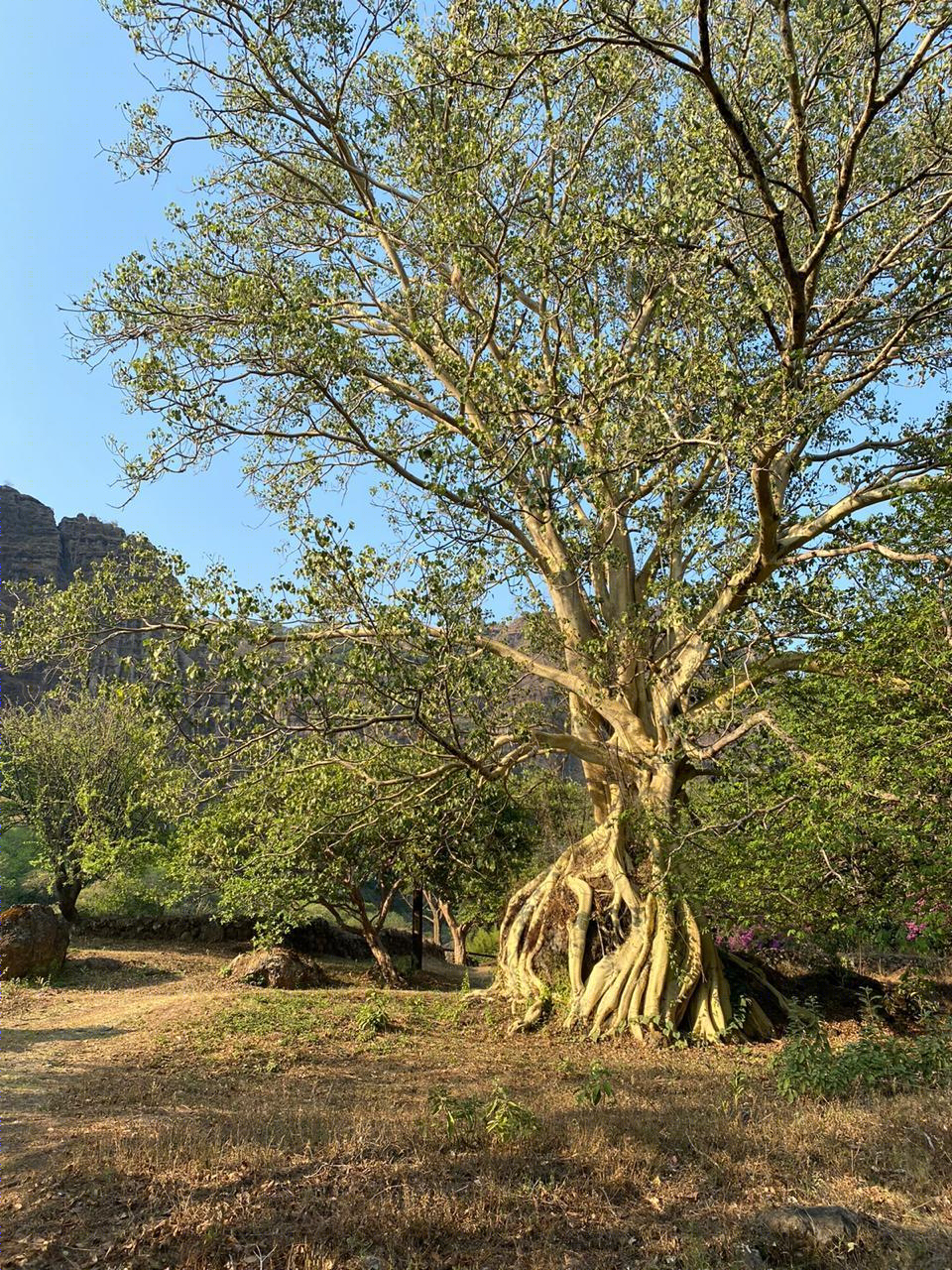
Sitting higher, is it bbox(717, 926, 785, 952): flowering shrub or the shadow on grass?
bbox(717, 926, 785, 952): flowering shrub

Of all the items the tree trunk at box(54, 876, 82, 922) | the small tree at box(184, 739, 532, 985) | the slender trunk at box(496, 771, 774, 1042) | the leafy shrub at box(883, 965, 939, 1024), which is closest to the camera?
the small tree at box(184, 739, 532, 985)

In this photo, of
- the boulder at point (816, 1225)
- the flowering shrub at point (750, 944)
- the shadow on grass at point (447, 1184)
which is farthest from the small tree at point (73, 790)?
the boulder at point (816, 1225)

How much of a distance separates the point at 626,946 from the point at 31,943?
11.7 meters

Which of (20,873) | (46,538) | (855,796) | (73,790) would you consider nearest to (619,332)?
(855,796)

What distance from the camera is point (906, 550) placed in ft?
31.0

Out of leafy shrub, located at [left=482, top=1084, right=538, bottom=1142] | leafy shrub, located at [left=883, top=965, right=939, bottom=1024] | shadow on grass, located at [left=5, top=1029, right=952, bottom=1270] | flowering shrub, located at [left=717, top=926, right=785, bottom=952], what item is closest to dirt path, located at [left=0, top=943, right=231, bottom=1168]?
shadow on grass, located at [left=5, top=1029, right=952, bottom=1270]

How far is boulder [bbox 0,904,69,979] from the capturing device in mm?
15531

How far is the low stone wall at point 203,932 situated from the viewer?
24.5 metres

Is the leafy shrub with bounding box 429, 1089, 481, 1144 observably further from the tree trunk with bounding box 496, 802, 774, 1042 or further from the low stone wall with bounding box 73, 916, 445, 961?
the low stone wall with bounding box 73, 916, 445, 961

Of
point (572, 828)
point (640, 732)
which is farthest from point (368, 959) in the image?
point (640, 732)

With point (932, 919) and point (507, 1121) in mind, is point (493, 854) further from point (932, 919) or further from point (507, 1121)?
point (507, 1121)

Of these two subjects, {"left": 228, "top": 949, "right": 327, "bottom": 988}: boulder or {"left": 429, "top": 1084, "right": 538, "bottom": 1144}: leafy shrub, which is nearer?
{"left": 429, "top": 1084, "right": 538, "bottom": 1144}: leafy shrub

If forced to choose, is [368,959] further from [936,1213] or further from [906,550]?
[936,1213]

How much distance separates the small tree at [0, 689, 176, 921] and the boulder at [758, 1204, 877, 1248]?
19.9m
